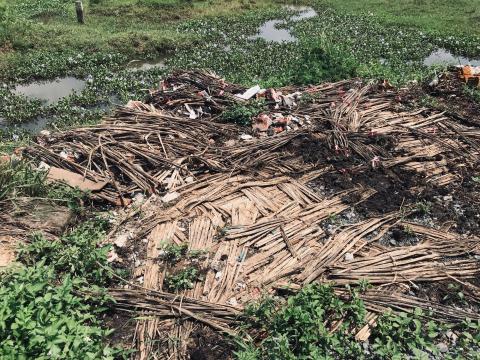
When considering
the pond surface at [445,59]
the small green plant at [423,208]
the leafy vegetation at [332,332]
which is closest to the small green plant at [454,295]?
the leafy vegetation at [332,332]

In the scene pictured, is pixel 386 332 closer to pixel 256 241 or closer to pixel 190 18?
pixel 256 241

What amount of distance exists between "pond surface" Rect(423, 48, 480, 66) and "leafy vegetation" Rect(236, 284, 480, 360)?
10.8 meters

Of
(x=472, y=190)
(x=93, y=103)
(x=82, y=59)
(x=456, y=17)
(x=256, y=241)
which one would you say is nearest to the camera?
(x=256, y=241)

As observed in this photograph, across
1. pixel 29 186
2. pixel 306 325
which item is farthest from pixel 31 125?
pixel 306 325

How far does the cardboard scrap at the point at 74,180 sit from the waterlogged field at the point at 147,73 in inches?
7.0

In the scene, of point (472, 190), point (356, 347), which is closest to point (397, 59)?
point (472, 190)

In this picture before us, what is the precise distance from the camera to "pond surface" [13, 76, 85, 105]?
10.5 m

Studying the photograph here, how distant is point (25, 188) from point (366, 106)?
21.7ft

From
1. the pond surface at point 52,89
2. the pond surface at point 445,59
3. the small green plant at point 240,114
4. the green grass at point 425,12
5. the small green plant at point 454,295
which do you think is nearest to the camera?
the small green plant at point 454,295

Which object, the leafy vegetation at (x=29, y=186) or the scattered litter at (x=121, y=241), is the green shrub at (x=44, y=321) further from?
the leafy vegetation at (x=29, y=186)

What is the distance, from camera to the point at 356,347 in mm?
3834

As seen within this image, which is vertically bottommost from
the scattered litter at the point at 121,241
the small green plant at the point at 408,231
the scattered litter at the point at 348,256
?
the scattered litter at the point at 121,241

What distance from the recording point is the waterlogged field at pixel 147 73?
12.5 feet

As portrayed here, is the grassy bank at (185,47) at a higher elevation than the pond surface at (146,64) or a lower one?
higher
